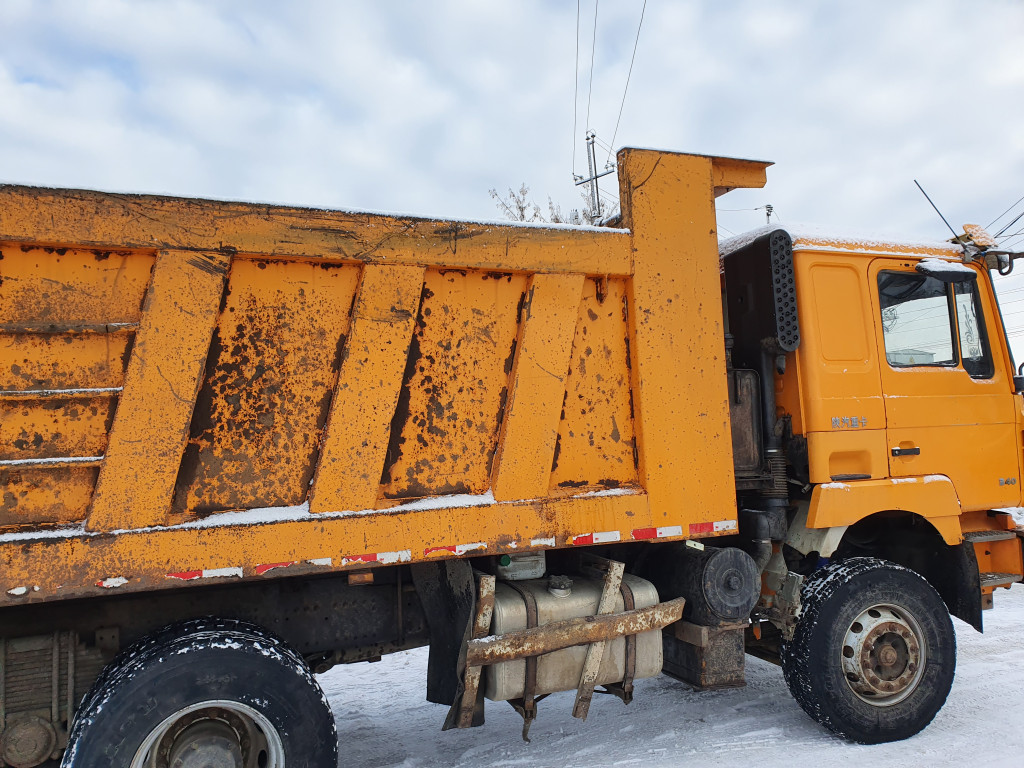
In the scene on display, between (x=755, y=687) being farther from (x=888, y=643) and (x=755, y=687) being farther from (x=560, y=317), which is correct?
(x=560, y=317)

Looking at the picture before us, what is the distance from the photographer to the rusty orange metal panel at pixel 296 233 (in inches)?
104

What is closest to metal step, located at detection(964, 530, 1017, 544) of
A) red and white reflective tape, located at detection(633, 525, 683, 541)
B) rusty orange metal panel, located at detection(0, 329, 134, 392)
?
red and white reflective tape, located at detection(633, 525, 683, 541)

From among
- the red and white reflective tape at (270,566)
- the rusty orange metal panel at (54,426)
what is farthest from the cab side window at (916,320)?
the rusty orange metal panel at (54,426)

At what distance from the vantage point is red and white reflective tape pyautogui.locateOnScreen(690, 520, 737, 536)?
371 centimetres

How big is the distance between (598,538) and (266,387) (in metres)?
1.72

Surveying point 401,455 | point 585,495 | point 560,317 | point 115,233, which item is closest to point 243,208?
point 115,233

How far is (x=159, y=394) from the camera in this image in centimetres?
276

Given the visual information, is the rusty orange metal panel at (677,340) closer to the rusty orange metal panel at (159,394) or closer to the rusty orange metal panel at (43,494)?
the rusty orange metal panel at (159,394)

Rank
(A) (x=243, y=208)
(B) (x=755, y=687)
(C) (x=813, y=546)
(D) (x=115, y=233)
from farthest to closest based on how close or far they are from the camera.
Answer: (B) (x=755, y=687) → (C) (x=813, y=546) → (A) (x=243, y=208) → (D) (x=115, y=233)

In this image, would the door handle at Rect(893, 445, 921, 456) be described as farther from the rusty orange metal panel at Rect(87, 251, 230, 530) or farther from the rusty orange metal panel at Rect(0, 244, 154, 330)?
the rusty orange metal panel at Rect(0, 244, 154, 330)

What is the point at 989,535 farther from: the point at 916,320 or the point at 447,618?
the point at 447,618

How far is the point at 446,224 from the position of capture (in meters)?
3.24

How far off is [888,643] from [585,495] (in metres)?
2.22

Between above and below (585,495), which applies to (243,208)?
above
